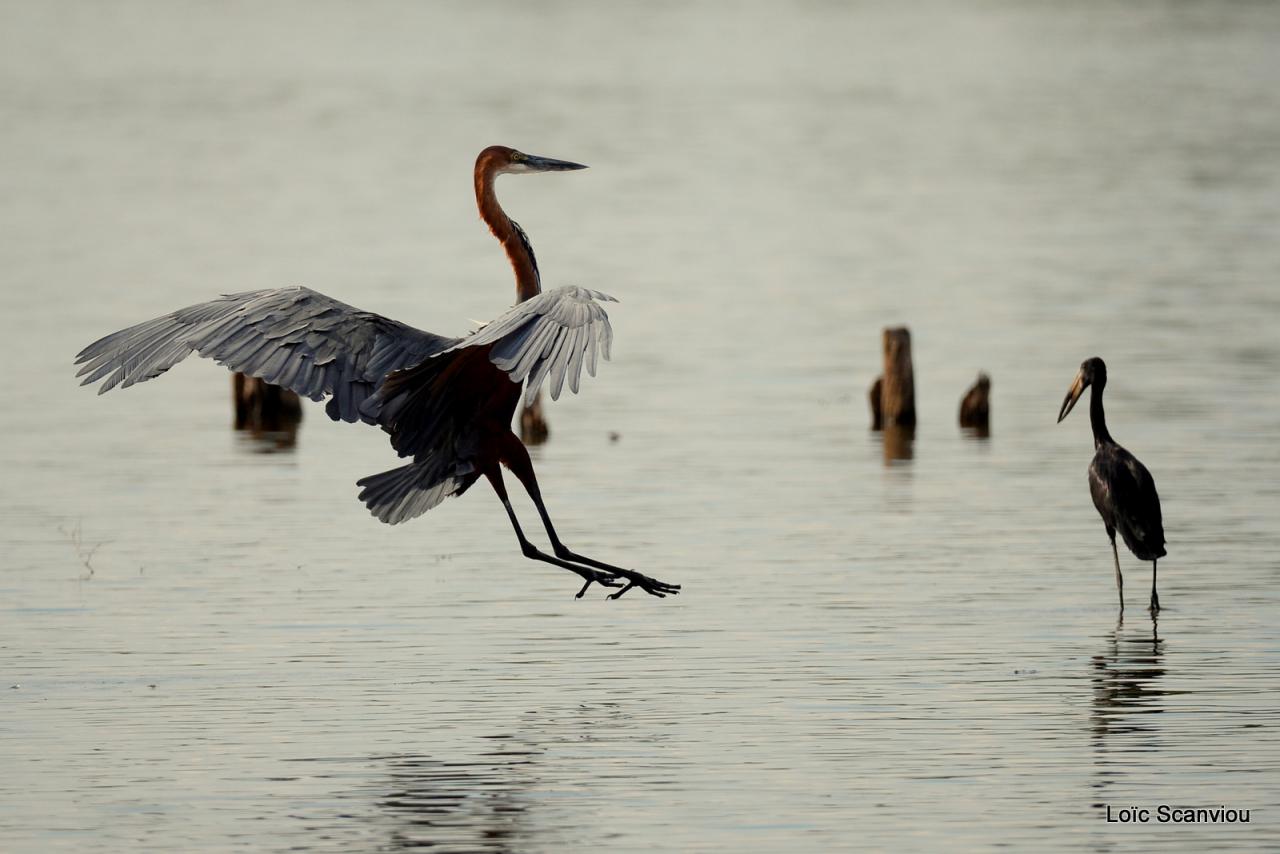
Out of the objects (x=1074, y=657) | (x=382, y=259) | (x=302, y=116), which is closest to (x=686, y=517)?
(x=1074, y=657)

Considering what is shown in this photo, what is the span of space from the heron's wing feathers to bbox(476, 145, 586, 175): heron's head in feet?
9.16

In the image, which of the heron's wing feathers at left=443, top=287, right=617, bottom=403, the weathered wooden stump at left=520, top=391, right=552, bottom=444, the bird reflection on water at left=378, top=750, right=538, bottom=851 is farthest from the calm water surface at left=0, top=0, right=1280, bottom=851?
the heron's wing feathers at left=443, top=287, right=617, bottom=403

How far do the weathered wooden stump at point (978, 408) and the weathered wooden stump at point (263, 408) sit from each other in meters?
5.44

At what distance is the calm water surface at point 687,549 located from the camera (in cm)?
919

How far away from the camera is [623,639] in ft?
39.3

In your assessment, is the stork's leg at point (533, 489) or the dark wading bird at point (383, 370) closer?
the dark wading bird at point (383, 370)

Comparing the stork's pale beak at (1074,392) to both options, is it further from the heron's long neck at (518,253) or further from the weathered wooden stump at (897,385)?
the heron's long neck at (518,253)

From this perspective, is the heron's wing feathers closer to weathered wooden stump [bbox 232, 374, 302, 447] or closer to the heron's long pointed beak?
the heron's long pointed beak

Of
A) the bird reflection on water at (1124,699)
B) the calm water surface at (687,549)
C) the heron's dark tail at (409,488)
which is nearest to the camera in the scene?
the calm water surface at (687,549)

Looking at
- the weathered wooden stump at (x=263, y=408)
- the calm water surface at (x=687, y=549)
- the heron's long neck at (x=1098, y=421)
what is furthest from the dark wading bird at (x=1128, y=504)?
the weathered wooden stump at (x=263, y=408)

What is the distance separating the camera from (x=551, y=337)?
31.0 ft

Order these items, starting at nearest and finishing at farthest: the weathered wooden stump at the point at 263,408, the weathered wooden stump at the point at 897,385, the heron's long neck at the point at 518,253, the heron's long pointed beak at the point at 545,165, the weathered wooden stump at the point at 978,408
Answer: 1. the heron's long neck at the point at 518,253
2. the heron's long pointed beak at the point at 545,165
3. the weathered wooden stump at the point at 897,385
4. the weathered wooden stump at the point at 978,408
5. the weathered wooden stump at the point at 263,408

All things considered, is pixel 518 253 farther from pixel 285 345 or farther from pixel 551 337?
pixel 551 337

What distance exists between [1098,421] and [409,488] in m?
4.39
